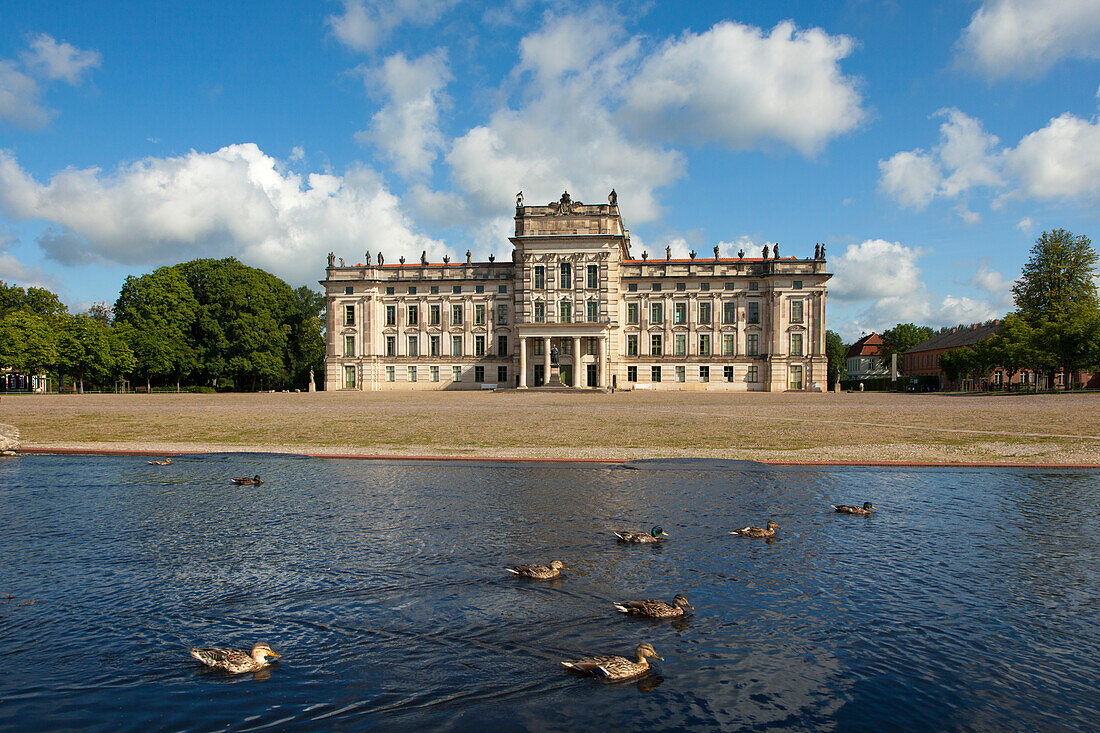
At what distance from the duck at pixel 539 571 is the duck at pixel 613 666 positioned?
2667 mm

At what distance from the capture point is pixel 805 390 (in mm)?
82062

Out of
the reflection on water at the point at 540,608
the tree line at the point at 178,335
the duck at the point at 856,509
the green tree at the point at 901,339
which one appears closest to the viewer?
the reflection on water at the point at 540,608

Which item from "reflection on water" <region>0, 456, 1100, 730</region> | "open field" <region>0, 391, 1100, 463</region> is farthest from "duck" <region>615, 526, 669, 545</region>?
"open field" <region>0, 391, 1100, 463</region>

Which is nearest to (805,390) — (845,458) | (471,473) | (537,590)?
(845,458)

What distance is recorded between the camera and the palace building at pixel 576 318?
82.3 meters

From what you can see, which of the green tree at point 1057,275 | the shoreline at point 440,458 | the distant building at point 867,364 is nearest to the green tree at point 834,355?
the distant building at point 867,364

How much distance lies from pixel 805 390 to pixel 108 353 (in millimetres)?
82268

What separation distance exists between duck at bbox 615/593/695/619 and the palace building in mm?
69318

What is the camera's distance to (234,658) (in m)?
7.38

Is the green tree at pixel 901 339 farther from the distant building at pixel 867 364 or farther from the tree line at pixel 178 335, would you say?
the tree line at pixel 178 335

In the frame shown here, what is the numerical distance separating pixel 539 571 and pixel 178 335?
8359 cm

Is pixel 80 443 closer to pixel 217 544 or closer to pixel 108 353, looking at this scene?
pixel 217 544

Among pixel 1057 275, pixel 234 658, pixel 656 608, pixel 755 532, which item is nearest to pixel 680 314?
pixel 1057 275

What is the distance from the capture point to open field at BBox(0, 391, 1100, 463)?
77.2 feet
